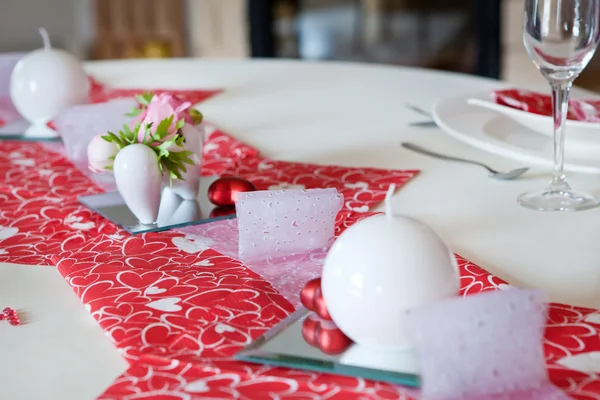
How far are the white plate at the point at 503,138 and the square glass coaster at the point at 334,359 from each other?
0.52 metres

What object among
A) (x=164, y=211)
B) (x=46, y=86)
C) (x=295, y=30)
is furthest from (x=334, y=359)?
(x=295, y=30)

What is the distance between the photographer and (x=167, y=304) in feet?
2.09

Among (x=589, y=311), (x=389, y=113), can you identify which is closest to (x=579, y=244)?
(x=589, y=311)

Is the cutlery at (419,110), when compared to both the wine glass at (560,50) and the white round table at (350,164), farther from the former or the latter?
the wine glass at (560,50)

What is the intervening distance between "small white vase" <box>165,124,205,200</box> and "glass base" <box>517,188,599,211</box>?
348mm

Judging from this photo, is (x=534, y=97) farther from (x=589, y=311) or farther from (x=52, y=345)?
(x=52, y=345)

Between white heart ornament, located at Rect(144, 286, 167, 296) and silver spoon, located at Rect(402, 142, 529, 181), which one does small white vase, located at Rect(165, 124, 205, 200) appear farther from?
silver spoon, located at Rect(402, 142, 529, 181)

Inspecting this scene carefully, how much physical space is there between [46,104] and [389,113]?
1.83 ft

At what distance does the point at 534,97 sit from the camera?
3.81ft

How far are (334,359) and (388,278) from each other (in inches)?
2.5

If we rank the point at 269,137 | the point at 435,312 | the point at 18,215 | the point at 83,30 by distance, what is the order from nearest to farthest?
the point at 435,312, the point at 18,215, the point at 269,137, the point at 83,30

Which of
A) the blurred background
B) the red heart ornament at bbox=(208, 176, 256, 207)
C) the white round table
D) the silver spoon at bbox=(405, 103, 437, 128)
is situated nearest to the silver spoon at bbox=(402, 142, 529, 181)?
the white round table

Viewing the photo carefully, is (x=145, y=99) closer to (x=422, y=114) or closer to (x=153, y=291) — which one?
(x=153, y=291)

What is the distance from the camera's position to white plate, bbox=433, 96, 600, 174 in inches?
40.1
